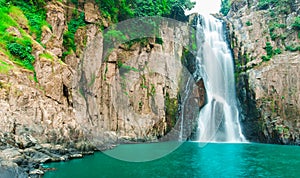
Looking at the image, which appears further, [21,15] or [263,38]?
[263,38]

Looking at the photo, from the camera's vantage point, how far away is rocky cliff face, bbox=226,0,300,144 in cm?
3288

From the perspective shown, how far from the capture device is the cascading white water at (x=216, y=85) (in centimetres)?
3634

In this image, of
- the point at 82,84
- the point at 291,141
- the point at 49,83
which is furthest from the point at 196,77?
the point at 49,83

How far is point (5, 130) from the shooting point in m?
15.1

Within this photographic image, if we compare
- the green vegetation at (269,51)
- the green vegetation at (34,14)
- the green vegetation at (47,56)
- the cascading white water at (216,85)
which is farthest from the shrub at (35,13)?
the green vegetation at (269,51)

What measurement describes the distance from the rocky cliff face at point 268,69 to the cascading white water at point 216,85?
134cm

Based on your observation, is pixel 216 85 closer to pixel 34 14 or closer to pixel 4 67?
pixel 34 14

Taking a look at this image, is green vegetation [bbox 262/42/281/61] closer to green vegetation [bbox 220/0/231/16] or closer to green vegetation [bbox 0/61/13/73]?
green vegetation [bbox 220/0/231/16]

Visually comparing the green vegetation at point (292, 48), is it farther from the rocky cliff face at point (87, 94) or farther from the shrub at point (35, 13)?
the shrub at point (35, 13)

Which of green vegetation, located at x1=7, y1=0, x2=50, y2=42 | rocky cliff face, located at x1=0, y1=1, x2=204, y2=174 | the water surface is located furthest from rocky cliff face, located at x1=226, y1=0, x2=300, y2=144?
green vegetation, located at x1=7, y1=0, x2=50, y2=42

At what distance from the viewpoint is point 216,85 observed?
39281 millimetres

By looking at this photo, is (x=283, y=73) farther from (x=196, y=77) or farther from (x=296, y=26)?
(x=196, y=77)

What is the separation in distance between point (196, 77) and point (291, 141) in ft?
47.4

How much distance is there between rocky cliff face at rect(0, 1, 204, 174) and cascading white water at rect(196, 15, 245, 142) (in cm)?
188
